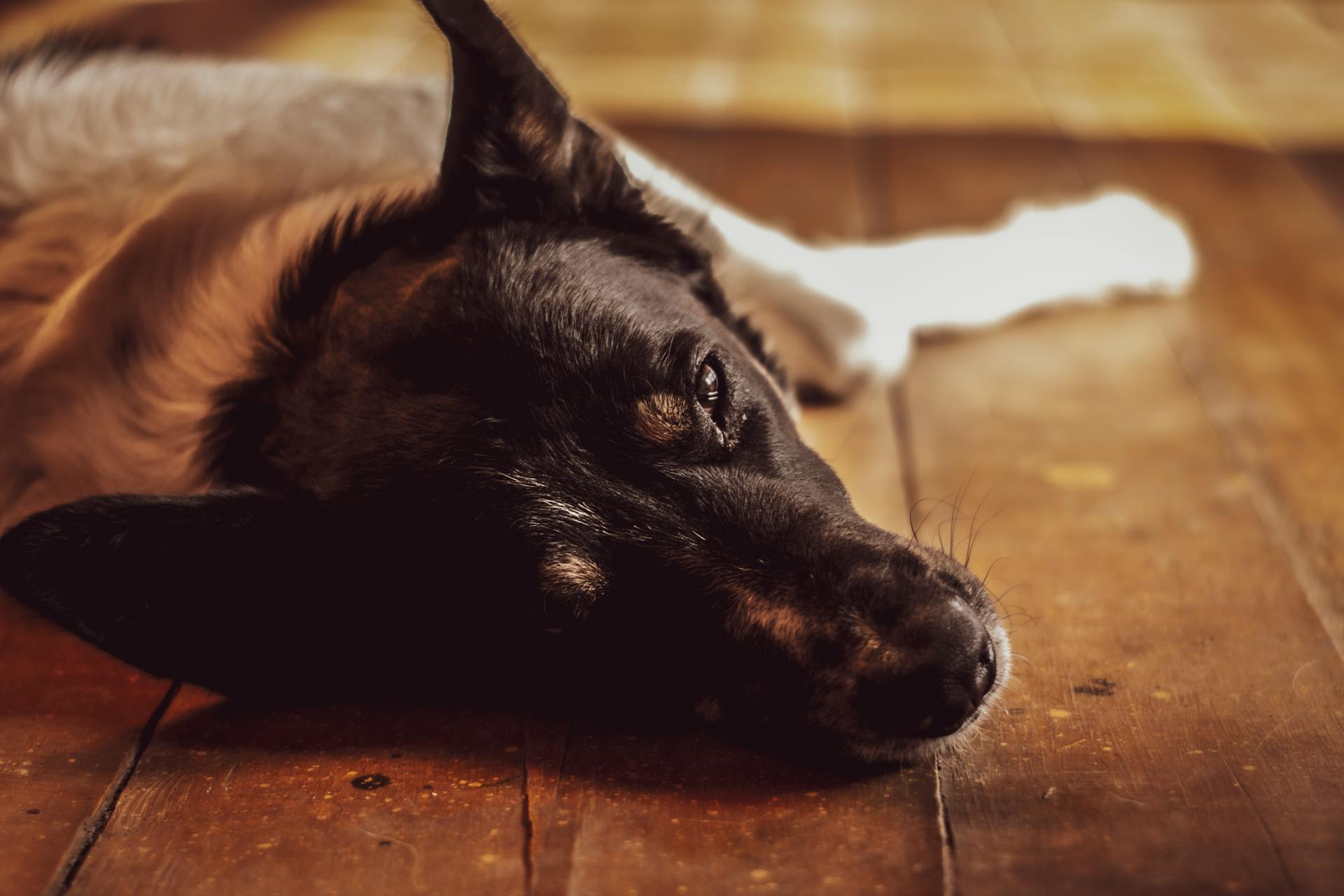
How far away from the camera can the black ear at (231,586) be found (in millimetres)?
1428

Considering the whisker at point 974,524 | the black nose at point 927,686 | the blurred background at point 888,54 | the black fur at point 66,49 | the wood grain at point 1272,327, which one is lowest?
the blurred background at point 888,54

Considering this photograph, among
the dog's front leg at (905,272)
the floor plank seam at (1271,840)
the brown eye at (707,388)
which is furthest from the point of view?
the dog's front leg at (905,272)

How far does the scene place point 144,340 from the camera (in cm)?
190

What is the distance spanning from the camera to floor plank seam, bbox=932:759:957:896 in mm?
1262

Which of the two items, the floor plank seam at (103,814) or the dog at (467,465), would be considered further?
the dog at (467,465)

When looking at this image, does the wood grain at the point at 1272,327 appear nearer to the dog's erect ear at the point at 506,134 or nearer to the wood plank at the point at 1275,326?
the wood plank at the point at 1275,326

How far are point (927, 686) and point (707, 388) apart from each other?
0.48 m

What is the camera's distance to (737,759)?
1489 millimetres

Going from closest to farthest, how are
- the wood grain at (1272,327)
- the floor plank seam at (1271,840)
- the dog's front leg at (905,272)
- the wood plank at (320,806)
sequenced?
the floor plank seam at (1271,840) → the wood plank at (320,806) → the wood grain at (1272,327) → the dog's front leg at (905,272)

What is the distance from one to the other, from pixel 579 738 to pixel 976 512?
83 cm

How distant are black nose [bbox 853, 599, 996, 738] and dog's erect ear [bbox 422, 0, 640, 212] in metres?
0.82

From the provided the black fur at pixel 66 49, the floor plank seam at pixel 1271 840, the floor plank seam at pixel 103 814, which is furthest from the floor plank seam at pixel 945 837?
the black fur at pixel 66 49

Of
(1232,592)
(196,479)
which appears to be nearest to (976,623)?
(1232,592)

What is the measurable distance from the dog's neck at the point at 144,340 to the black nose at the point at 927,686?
941 mm
